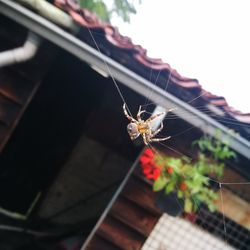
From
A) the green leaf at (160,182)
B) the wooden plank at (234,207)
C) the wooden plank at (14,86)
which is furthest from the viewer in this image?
the wooden plank at (234,207)

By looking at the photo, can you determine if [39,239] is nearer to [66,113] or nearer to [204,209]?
[66,113]

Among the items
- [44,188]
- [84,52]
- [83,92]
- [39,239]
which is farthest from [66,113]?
[84,52]

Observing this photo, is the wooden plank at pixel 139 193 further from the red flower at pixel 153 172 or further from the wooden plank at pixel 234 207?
the wooden plank at pixel 234 207

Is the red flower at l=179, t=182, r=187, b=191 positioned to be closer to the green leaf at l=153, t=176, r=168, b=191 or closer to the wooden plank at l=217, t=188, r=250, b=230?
the green leaf at l=153, t=176, r=168, b=191

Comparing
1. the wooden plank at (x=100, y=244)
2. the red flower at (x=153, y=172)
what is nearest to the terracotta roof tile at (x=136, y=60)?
the red flower at (x=153, y=172)

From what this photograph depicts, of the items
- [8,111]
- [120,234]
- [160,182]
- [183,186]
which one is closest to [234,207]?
[183,186]

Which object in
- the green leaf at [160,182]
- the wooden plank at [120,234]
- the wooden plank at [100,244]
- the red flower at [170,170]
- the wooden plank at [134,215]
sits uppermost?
the red flower at [170,170]
